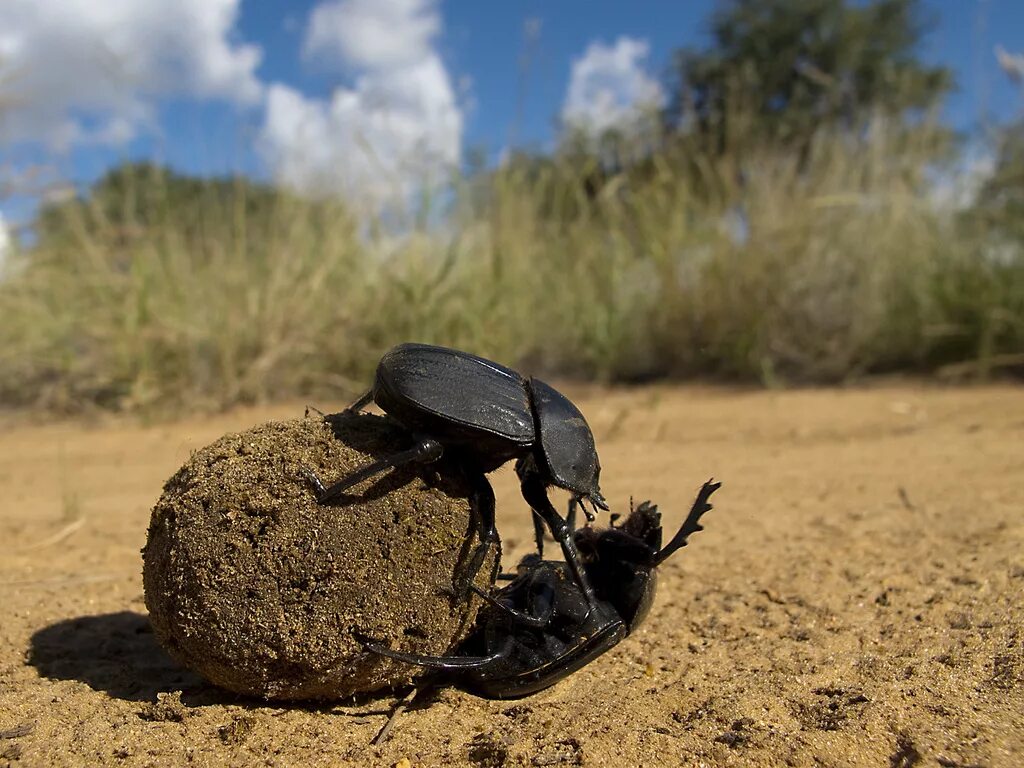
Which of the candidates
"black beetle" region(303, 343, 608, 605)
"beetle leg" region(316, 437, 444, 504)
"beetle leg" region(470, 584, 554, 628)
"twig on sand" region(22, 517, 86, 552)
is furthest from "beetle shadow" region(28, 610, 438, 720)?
"twig on sand" region(22, 517, 86, 552)

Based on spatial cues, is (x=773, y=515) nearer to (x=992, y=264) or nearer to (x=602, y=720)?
(x=602, y=720)

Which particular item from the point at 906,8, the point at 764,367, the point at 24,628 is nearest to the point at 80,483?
the point at 24,628

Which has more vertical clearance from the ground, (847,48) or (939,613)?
(847,48)

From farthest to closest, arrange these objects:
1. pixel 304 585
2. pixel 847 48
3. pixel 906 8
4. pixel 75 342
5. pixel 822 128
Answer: pixel 906 8, pixel 847 48, pixel 822 128, pixel 75 342, pixel 304 585

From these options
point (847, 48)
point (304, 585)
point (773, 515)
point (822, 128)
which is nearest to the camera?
point (304, 585)

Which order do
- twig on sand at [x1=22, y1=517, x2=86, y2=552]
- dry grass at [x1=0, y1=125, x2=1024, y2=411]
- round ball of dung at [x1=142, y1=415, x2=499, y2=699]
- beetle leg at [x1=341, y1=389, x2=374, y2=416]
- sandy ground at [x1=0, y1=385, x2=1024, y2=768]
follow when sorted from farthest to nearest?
dry grass at [x1=0, y1=125, x2=1024, y2=411]
twig on sand at [x1=22, y1=517, x2=86, y2=552]
beetle leg at [x1=341, y1=389, x2=374, y2=416]
round ball of dung at [x1=142, y1=415, x2=499, y2=699]
sandy ground at [x1=0, y1=385, x2=1024, y2=768]

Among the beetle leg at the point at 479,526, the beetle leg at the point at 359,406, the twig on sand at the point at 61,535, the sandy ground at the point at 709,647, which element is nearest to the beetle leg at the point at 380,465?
the beetle leg at the point at 479,526

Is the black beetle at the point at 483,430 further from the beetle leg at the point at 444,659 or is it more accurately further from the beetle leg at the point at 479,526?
the beetle leg at the point at 444,659

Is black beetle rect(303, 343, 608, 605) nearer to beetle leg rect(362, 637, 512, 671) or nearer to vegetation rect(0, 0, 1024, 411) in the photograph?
beetle leg rect(362, 637, 512, 671)
